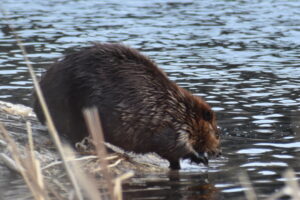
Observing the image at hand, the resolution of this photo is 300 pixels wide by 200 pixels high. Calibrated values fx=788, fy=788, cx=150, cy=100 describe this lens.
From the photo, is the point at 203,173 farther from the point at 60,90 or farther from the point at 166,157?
the point at 60,90

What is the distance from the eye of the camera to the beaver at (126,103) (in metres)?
6.77

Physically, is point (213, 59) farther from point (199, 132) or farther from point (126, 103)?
point (126, 103)

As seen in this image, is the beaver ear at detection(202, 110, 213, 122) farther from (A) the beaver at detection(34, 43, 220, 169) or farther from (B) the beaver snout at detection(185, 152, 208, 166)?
(B) the beaver snout at detection(185, 152, 208, 166)

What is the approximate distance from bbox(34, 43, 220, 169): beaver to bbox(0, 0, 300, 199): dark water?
0.32 meters

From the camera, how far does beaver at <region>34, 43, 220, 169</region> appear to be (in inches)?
267

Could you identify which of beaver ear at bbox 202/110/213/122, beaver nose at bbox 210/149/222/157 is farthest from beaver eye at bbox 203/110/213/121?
beaver nose at bbox 210/149/222/157

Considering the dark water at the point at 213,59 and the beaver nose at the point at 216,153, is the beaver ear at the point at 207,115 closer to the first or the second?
the beaver nose at the point at 216,153

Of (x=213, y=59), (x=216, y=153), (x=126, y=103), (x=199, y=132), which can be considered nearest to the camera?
(x=126, y=103)

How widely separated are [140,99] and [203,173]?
2.83 feet

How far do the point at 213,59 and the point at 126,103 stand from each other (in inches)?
283

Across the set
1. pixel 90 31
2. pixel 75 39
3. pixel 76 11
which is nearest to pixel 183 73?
pixel 75 39

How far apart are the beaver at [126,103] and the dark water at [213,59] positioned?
12.5 inches

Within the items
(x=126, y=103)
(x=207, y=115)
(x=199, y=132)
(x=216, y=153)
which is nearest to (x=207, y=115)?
(x=207, y=115)

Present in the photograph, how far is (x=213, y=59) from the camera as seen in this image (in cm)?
1381
